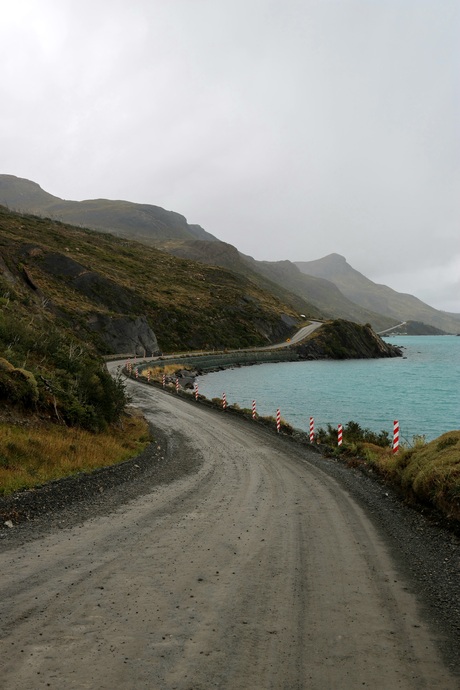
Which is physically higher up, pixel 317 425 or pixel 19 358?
pixel 19 358

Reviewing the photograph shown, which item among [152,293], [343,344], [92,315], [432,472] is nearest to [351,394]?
[92,315]

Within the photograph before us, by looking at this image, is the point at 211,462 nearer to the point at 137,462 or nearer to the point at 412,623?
the point at 137,462

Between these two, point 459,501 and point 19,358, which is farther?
point 19,358

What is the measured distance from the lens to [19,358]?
1706 centimetres

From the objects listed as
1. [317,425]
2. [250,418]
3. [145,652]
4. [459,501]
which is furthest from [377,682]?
[317,425]

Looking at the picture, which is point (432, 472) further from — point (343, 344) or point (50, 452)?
point (343, 344)

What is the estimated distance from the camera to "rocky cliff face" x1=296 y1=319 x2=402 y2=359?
101 m

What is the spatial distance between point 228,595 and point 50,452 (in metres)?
8.33

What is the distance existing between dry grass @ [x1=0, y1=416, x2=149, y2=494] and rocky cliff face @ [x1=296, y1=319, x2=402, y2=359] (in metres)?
82.6

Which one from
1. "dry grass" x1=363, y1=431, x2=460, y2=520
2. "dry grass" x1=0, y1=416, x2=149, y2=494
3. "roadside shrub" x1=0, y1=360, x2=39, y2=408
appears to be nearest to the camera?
"dry grass" x1=363, y1=431, x2=460, y2=520

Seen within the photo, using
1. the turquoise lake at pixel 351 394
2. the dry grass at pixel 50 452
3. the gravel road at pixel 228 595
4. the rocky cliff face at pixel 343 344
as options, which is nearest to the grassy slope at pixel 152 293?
the rocky cliff face at pixel 343 344

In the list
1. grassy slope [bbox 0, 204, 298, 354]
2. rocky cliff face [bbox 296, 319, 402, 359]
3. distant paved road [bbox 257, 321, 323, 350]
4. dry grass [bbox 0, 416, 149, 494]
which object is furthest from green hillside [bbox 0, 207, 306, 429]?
rocky cliff face [bbox 296, 319, 402, 359]

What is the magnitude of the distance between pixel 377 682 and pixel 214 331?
3365 inches

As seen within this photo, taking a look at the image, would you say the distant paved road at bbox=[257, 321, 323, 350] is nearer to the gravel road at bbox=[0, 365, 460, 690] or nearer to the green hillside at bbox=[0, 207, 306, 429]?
the green hillside at bbox=[0, 207, 306, 429]
